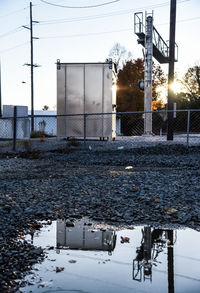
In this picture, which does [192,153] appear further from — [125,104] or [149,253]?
[125,104]

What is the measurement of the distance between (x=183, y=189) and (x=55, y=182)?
2402mm

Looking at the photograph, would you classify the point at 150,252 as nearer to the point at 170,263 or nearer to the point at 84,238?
the point at 170,263

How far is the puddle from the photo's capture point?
92.4 inches

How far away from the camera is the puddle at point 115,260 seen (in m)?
2.35

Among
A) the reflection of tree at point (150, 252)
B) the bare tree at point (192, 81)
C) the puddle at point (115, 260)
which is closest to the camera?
the puddle at point (115, 260)

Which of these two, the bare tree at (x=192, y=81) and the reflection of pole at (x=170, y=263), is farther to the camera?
the bare tree at (x=192, y=81)

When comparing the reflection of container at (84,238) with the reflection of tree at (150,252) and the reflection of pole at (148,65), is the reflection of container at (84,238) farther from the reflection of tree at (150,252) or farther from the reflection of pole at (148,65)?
the reflection of pole at (148,65)

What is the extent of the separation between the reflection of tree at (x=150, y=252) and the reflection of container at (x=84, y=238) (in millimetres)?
325

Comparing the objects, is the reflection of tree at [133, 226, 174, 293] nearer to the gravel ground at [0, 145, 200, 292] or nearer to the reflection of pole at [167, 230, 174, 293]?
the reflection of pole at [167, 230, 174, 293]

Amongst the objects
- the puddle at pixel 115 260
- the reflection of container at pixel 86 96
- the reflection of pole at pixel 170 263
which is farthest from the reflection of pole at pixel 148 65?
the reflection of pole at pixel 170 263

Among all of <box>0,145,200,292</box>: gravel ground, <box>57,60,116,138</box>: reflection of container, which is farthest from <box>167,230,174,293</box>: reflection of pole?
<box>57,60,116,138</box>: reflection of container

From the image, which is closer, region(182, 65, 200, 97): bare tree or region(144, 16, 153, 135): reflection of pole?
region(144, 16, 153, 135): reflection of pole

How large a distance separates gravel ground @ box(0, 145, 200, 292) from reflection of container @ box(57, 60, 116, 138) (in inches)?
240

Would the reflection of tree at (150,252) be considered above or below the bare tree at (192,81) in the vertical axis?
below
